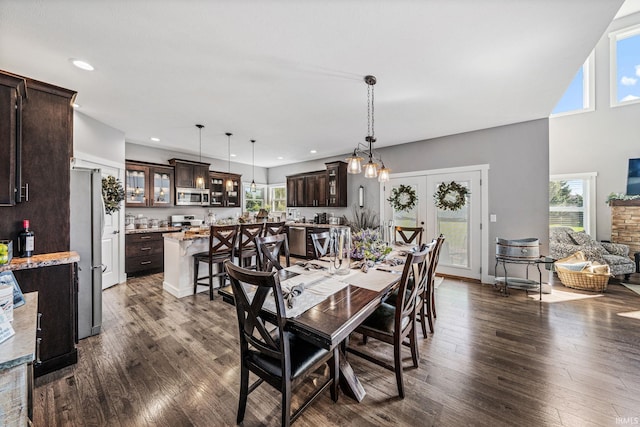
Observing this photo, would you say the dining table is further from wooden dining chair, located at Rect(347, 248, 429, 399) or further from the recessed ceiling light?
the recessed ceiling light

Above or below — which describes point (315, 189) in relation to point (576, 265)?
above

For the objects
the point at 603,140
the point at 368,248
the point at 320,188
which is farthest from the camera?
the point at 320,188

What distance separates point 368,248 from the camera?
8.07 ft

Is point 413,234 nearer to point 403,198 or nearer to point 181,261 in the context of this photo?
point 403,198

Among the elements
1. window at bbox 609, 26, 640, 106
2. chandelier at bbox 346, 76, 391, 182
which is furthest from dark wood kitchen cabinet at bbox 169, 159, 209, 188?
window at bbox 609, 26, 640, 106

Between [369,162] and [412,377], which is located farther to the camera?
[369,162]

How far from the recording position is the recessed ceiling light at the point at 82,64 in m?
2.33

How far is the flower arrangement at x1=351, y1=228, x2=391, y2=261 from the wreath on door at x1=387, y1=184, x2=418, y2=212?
2.80 metres

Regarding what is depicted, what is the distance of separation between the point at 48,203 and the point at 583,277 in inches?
271

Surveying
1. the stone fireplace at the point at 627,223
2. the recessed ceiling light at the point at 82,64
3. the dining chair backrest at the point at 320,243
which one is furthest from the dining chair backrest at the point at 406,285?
the stone fireplace at the point at 627,223

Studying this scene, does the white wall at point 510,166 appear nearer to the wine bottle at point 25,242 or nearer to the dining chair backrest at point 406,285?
the dining chair backrest at point 406,285

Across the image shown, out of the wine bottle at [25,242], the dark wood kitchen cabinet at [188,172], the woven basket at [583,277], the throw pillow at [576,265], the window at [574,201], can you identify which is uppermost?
the dark wood kitchen cabinet at [188,172]

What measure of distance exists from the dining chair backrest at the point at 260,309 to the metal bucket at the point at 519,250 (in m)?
3.75

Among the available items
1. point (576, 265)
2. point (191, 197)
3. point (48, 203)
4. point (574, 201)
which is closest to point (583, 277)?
point (576, 265)
